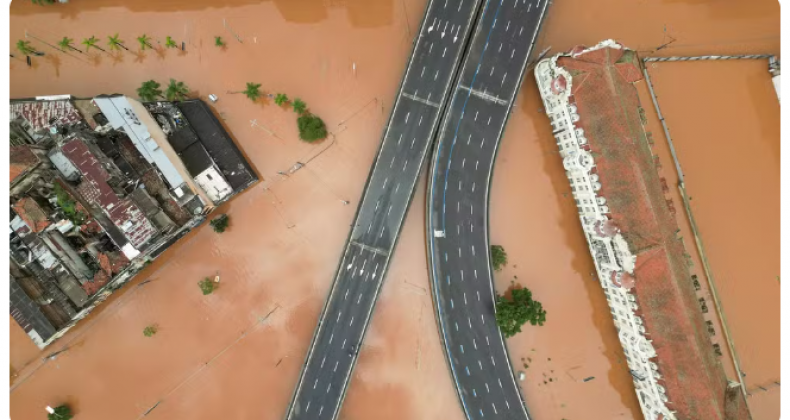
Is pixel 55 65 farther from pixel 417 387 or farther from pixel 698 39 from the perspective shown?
pixel 698 39

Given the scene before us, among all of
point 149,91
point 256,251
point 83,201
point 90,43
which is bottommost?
point 256,251

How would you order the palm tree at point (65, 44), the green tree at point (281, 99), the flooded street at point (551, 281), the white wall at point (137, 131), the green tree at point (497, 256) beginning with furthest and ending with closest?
the flooded street at point (551, 281), the green tree at point (281, 99), the palm tree at point (65, 44), the green tree at point (497, 256), the white wall at point (137, 131)

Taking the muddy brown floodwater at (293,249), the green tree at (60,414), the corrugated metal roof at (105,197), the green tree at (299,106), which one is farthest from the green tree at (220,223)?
the green tree at (60,414)

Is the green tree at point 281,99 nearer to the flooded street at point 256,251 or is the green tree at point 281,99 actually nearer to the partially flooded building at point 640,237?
the flooded street at point 256,251

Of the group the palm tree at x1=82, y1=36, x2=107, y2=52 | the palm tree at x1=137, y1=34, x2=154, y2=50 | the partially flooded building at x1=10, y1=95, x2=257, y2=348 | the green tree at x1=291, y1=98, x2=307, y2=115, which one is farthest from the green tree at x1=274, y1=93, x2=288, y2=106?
the palm tree at x1=82, y1=36, x2=107, y2=52

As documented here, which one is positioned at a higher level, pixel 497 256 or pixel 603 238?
pixel 497 256

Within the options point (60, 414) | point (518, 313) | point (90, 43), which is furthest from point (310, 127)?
point (60, 414)

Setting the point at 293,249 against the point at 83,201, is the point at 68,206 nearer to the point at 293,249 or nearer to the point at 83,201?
the point at 83,201
